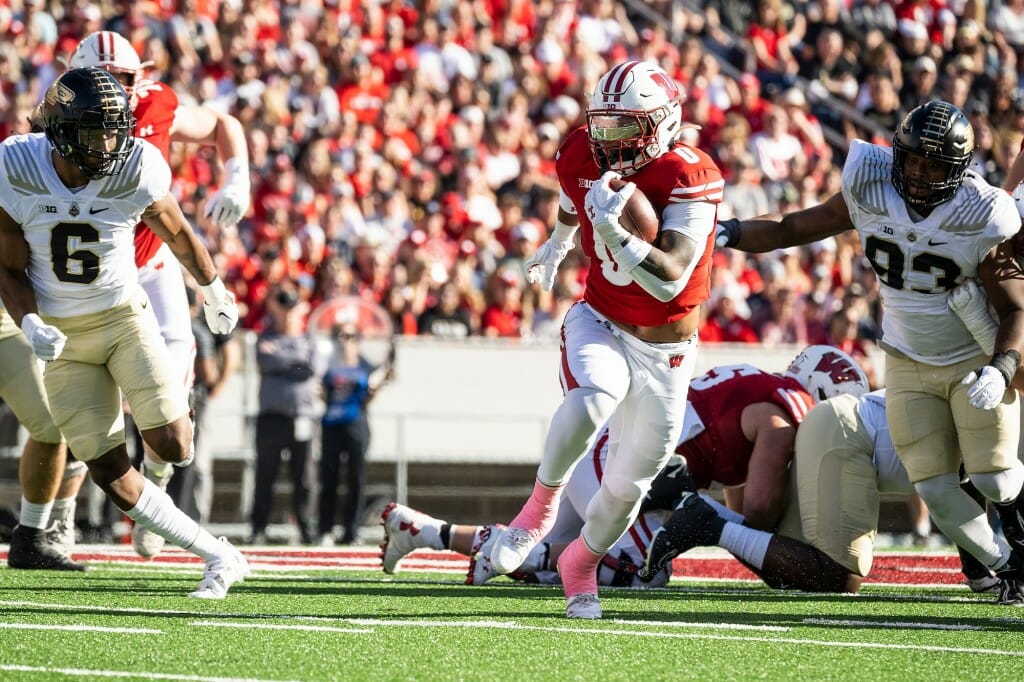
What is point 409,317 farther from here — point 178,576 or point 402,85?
point 178,576

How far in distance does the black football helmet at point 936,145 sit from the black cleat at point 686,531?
1.44 meters

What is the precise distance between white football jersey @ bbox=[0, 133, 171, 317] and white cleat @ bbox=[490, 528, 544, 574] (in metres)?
1.54

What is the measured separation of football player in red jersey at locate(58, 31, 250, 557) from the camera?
618 centimetres

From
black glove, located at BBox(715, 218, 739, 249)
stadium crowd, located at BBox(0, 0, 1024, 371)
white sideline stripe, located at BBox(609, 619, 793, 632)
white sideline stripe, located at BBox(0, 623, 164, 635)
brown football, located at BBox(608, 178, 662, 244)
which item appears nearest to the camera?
white sideline stripe, located at BBox(0, 623, 164, 635)

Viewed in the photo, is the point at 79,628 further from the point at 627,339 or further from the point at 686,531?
the point at 686,531

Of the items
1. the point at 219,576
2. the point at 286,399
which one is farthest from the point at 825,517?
the point at 286,399

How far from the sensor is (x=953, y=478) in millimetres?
5578

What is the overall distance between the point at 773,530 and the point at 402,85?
274 inches

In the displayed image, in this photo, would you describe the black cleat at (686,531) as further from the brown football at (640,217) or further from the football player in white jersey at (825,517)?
the brown football at (640,217)

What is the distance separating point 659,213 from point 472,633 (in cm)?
146

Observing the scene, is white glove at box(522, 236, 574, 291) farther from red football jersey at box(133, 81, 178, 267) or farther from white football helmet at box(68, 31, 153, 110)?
white football helmet at box(68, 31, 153, 110)

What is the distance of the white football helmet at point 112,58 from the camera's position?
6230 mm

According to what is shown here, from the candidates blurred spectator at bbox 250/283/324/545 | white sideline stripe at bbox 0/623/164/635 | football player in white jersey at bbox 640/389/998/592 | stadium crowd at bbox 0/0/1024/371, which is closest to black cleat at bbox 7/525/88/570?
white sideline stripe at bbox 0/623/164/635

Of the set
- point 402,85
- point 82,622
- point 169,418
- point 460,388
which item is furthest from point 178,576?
point 402,85
